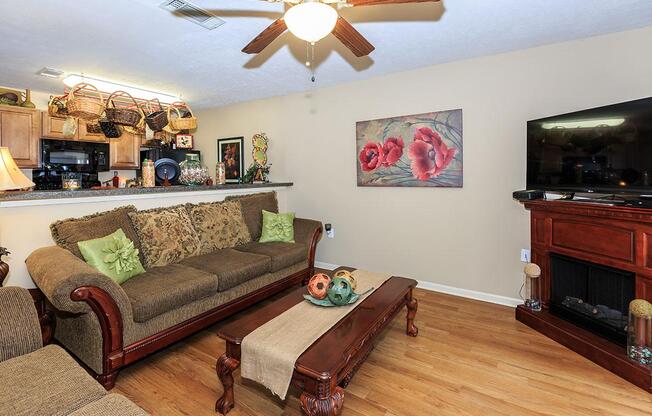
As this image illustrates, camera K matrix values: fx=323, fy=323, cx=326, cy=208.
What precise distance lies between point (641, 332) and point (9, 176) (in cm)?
416

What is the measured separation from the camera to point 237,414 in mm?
1781

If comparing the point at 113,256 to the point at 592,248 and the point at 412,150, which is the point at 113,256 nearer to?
the point at 412,150

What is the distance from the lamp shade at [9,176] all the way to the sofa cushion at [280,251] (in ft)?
5.80

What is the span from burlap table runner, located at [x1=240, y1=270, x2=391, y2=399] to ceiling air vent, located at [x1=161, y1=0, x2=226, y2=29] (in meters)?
2.16

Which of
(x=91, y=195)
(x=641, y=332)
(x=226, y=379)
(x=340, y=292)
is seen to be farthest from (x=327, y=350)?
(x=91, y=195)

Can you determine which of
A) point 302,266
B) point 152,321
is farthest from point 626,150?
point 152,321

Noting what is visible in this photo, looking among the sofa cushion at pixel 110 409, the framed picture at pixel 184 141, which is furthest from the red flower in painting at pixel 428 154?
the framed picture at pixel 184 141

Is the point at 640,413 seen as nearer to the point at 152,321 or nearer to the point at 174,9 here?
the point at 152,321

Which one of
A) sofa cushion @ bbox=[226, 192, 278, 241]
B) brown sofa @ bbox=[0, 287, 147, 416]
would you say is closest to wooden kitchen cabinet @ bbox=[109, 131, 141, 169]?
sofa cushion @ bbox=[226, 192, 278, 241]

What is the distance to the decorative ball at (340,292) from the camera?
6.70 ft

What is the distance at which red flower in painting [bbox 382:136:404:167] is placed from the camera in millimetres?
3709

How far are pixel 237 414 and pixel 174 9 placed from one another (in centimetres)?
265

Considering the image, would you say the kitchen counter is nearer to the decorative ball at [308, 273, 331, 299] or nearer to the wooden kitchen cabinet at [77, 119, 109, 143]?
the decorative ball at [308, 273, 331, 299]

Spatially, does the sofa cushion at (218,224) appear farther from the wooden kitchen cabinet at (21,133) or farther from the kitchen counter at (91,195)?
the wooden kitchen cabinet at (21,133)
